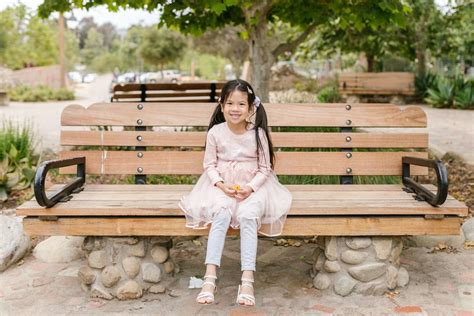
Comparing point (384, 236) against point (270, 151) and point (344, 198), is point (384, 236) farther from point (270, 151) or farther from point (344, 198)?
point (270, 151)

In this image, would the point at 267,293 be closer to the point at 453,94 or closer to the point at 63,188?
the point at 63,188

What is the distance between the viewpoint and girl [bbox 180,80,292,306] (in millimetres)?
3105

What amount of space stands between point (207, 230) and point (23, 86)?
23767mm


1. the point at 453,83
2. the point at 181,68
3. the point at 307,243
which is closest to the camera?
the point at 307,243

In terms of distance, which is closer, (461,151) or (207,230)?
(207,230)

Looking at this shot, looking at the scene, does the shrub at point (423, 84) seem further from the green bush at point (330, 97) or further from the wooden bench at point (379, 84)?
the green bush at point (330, 97)

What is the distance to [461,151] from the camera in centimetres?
810

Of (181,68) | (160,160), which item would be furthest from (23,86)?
(181,68)

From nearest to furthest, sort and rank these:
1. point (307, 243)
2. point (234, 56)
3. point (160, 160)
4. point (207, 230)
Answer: point (207, 230), point (160, 160), point (307, 243), point (234, 56)

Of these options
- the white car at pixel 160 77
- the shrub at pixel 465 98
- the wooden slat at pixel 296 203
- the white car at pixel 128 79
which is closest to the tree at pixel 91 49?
the white car at pixel 160 77

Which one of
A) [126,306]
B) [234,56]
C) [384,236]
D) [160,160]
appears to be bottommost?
[126,306]

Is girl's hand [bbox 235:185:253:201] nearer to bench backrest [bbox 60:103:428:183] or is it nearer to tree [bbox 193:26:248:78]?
bench backrest [bbox 60:103:428:183]

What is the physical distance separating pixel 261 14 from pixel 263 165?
11.2ft

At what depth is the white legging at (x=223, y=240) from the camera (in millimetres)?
3086
